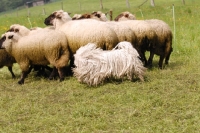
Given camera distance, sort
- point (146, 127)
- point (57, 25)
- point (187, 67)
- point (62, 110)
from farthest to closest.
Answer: point (57, 25) → point (187, 67) → point (62, 110) → point (146, 127)

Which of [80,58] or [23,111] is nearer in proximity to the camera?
[23,111]

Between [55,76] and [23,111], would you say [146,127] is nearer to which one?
[23,111]

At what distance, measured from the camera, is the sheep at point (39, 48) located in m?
8.00

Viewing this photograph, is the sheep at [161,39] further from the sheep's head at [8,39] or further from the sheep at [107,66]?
the sheep's head at [8,39]

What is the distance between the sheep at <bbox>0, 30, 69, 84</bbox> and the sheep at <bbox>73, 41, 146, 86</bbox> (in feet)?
2.55

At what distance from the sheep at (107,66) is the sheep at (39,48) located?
2.55 ft

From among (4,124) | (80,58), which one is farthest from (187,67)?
(4,124)

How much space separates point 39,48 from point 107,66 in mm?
1788

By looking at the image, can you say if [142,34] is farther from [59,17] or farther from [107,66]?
[59,17]

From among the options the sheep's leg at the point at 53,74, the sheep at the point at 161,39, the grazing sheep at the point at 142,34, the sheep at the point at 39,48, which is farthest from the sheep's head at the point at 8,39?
the sheep at the point at 161,39

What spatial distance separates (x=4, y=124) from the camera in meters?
5.29

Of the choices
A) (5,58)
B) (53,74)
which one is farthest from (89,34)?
(5,58)

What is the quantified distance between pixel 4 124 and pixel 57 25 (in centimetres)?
431

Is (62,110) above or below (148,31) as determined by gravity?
below
